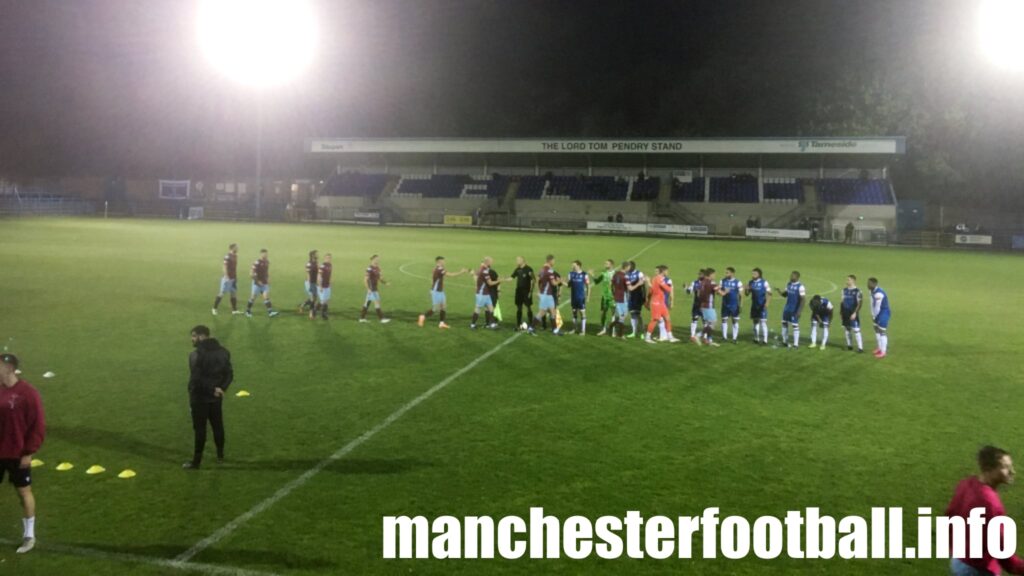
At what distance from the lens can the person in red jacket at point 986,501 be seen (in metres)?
4.75

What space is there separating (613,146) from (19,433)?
63107 mm

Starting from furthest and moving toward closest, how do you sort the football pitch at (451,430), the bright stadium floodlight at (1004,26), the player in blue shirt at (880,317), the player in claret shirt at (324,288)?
the bright stadium floodlight at (1004,26)
the player in claret shirt at (324,288)
the player in blue shirt at (880,317)
the football pitch at (451,430)

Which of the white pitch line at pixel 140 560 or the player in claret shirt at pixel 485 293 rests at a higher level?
the player in claret shirt at pixel 485 293

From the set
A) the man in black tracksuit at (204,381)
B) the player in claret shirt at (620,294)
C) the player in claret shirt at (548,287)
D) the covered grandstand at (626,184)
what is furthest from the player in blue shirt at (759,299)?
the covered grandstand at (626,184)

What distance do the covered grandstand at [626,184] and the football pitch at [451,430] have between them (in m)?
43.0

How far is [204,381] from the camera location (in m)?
8.28

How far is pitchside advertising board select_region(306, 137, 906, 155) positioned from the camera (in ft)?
197

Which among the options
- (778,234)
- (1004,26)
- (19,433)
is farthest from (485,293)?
(778,234)

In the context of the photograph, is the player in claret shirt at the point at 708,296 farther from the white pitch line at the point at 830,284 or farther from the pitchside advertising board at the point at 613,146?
the pitchside advertising board at the point at 613,146

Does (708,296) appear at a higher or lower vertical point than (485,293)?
higher

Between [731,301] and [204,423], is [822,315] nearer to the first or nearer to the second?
[731,301]

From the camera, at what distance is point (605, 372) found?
13.6 metres

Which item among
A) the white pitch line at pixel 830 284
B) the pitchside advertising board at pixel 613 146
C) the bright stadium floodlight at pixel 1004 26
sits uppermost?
the bright stadium floodlight at pixel 1004 26

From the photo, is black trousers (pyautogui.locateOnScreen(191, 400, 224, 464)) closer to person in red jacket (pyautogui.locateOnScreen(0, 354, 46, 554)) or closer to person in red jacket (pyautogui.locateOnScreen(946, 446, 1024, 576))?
person in red jacket (pyautogui.locateOnScreen(0, 354, 46, 554))
